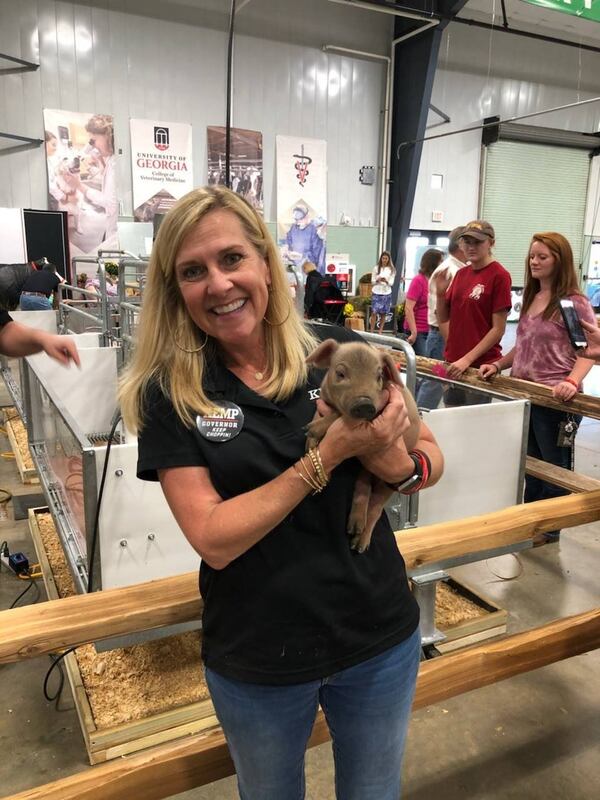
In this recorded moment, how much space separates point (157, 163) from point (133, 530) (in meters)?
9.56

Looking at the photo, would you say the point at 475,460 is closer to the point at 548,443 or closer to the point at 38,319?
the point at 548,443

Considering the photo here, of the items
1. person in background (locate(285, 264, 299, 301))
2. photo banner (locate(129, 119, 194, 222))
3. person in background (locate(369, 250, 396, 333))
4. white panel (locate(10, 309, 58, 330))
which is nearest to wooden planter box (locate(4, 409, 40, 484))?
white panel (locate(10, 309, 58, 330))

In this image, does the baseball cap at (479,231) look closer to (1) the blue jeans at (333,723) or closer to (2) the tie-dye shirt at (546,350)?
(2) the tie-dye shirt at (546,350)

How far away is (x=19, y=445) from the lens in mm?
5113

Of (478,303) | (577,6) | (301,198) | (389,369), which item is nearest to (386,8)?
(301,198)

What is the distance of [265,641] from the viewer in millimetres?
1007

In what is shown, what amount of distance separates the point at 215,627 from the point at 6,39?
35.4 ft

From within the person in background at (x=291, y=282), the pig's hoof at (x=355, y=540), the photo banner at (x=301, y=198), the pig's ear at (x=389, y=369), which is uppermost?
the photo banner at (x=301, y=198)

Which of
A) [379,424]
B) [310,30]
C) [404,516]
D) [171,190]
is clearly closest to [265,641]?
[379,424]

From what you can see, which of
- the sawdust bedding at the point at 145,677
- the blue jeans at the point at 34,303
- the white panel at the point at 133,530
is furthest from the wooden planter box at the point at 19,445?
the white panel at the point at 133,530

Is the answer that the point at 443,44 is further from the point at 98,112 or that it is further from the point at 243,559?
the point at 243,559

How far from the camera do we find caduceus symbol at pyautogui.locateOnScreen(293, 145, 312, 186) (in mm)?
11377

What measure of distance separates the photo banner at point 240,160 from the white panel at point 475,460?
8861 mm

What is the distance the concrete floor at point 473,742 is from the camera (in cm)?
210
